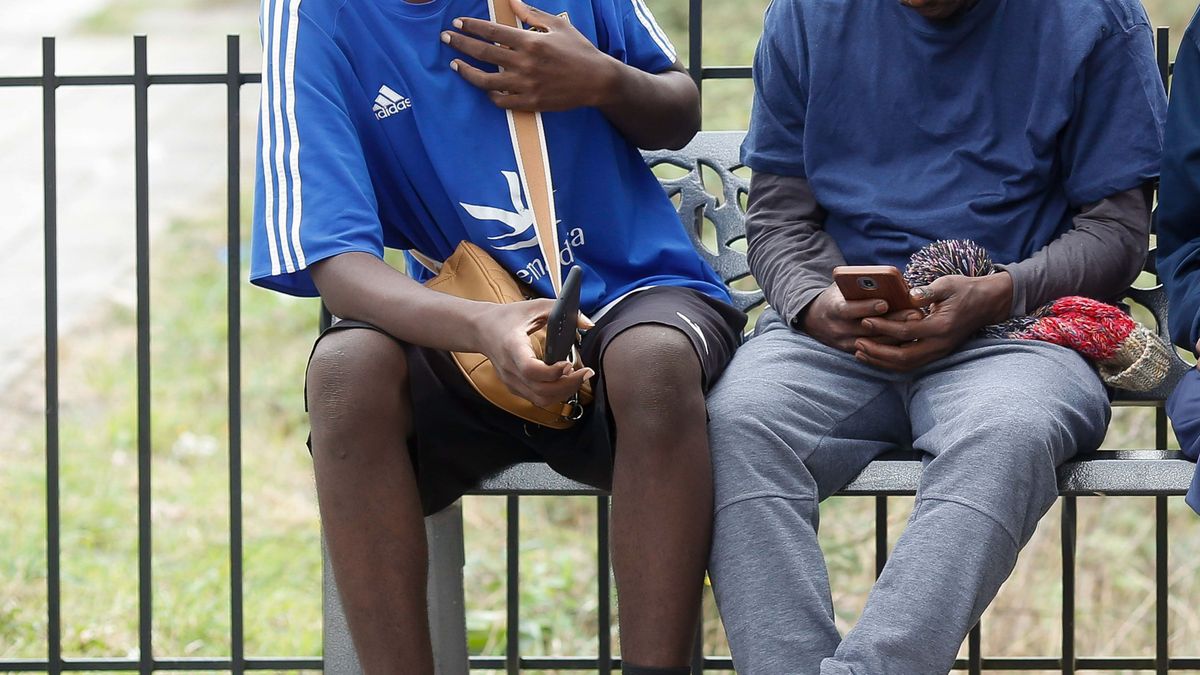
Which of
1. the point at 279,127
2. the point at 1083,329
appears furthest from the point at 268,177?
the point at 1083,329

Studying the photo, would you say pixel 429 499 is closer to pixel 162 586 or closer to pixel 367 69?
pixel 367 69

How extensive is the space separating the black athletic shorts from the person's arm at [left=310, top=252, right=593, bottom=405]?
5 cm

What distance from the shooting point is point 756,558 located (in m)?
2.19

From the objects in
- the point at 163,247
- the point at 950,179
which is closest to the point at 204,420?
the point at 163,247

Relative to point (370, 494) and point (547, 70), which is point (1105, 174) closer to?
point (547, 70)

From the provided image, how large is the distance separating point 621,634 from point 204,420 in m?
3.46

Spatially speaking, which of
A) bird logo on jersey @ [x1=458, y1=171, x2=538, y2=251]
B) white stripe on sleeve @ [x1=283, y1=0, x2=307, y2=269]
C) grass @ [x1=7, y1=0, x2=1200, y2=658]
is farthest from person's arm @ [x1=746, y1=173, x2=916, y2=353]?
grass @ [x1=7, y1=0, x2=1200, y2=658]

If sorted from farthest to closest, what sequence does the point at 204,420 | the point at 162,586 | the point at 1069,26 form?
the point at 204,420
the point at 162,586
the point at 1069,26

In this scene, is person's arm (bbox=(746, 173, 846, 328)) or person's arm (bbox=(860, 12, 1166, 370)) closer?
person's arm (bbox=(860, 12, 1166, 370))

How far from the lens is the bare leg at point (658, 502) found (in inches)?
87.2

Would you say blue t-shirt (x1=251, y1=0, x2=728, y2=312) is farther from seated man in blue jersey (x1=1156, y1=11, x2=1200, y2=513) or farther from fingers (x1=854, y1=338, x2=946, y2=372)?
seated man in blue jersey (x1=1156, y1=11, x2=1200, y2=513)

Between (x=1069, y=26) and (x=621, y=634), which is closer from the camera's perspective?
(x=621, y=634)

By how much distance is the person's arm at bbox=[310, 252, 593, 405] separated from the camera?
2148mm

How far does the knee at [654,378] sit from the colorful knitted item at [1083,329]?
0.53m
